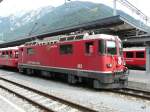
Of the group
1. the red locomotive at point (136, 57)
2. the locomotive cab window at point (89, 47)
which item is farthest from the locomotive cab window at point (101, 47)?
the red locomotive at point (136, 57)

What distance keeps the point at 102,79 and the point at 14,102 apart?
487cm

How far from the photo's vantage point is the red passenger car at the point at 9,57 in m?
30.5

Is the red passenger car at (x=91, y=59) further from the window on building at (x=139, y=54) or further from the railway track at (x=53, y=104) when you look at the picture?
the window on building at (x=139, y=54)

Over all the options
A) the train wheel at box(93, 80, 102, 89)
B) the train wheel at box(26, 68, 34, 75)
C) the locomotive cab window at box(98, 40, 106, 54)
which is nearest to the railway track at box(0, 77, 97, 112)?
the train wheel at box(93, 80, 102, 89)

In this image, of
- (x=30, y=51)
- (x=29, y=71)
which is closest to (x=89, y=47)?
(x=30, y=51)

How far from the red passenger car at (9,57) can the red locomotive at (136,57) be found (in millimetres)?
12600

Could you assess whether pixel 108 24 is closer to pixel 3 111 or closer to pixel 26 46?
pixel 26 46

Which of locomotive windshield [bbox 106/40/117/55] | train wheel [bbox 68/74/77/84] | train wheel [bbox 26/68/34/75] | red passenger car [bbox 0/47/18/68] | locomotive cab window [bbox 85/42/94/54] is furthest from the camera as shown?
red passenger car [bbox 0/47/18/68]

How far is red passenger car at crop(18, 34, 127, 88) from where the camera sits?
15.9 m

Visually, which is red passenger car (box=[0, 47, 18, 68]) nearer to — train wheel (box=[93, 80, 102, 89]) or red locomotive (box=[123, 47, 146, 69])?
red locomotive (box=[123, 47, 146, 69])

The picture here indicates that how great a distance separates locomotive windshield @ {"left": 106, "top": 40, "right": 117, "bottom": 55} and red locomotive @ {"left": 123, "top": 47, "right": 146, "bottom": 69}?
1619 centimetres

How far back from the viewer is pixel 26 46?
85.8 ft

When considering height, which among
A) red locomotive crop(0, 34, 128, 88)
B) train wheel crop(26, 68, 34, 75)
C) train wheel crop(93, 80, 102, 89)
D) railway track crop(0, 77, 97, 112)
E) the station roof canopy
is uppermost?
the station roof canopy

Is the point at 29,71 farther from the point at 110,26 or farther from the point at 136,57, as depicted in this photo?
the point at 136,57
